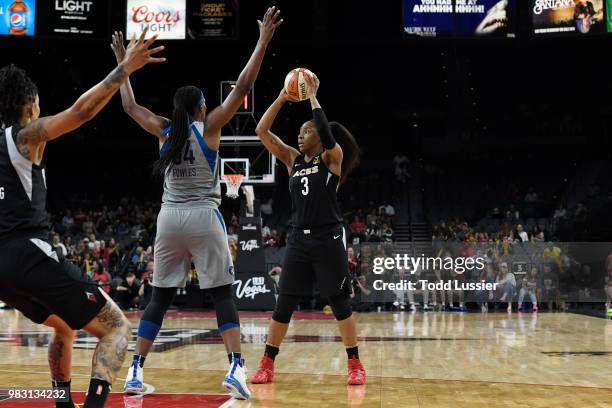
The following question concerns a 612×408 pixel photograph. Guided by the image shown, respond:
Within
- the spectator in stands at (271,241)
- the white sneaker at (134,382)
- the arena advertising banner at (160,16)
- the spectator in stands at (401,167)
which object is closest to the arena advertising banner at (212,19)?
the arena advertising banner at (160,16)

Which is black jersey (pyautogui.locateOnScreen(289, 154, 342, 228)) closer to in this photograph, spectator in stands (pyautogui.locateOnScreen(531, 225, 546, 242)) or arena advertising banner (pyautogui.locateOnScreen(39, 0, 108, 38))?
spectator in stands (pyautogui.locateOnScreen(531, 225, 546, 242))

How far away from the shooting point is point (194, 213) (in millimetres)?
4793

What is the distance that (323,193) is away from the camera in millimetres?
5465

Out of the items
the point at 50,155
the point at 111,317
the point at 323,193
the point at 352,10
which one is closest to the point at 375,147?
the point at 352,10

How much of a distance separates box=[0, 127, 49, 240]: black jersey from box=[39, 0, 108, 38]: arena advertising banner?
20.4 m

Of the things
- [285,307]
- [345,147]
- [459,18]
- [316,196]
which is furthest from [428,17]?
[285,307]

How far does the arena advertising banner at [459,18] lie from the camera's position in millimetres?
21984

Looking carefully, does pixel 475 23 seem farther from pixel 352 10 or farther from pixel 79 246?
pixel 79 246

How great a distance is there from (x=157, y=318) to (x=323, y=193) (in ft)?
5.01

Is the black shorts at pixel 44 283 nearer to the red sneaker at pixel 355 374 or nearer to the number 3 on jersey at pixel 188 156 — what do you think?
the number 3 on jersey at pixel 188 156

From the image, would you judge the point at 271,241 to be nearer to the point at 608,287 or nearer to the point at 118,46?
the point at 608,287

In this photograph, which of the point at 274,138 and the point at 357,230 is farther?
the point at 357,230

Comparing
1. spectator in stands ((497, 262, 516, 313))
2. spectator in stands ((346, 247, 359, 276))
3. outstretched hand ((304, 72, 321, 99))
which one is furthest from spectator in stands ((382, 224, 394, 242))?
outstretched hand ((304, 72, 321, 99))
